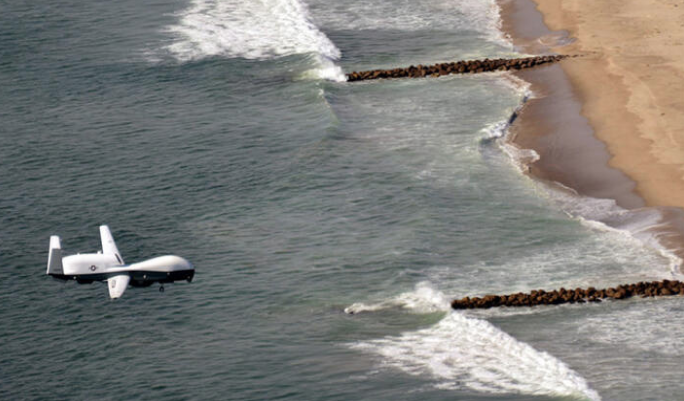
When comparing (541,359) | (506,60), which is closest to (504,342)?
(541,359)

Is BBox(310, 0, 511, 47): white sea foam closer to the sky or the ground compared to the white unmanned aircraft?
closer to the ground

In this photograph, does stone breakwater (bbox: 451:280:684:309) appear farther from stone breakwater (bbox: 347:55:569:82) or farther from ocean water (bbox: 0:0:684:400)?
stone breakwater (bbox: 347:55:569:82)

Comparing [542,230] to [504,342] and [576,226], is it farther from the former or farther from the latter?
[504,342]

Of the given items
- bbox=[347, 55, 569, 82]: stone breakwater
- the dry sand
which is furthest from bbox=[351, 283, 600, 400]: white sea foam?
bbox=[347, 55, 569, 82]: stone breakwater

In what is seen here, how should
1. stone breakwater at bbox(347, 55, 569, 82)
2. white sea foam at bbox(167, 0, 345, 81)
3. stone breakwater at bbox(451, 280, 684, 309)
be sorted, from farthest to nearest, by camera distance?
white sea foam at bbox(167, 0, 345, 81)
stone breakwater at bbox(347, 55, 569, 82)
stone breakwater at bbox(451, 280, 684, 309)

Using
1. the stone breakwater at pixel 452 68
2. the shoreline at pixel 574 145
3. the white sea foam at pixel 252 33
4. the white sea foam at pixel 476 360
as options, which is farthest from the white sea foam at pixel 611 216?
the white sea foam at pixel 252 33

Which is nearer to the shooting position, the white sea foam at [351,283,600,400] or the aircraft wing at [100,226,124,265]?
the white sea foam at [351,283,600,400]
